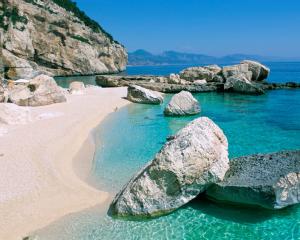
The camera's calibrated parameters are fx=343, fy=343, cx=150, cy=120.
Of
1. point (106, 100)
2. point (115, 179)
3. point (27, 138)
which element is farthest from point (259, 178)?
point (106, 100)

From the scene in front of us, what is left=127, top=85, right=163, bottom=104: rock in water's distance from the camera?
35719mm

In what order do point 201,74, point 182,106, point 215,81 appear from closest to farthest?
point 182,106
point 215,81
point 201,74

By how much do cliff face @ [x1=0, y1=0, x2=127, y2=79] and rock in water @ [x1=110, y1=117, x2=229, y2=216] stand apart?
65.6 m

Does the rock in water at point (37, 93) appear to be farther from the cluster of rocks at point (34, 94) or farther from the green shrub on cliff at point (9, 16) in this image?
the green shrub on cliff at point (9, 16)

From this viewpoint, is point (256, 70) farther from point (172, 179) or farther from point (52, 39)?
point (52, 39)

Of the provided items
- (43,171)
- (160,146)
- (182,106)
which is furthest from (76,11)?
(43,171)

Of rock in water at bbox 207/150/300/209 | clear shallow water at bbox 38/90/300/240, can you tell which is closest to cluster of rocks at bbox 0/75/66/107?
clear shallow water at bbox 38/90/300/240

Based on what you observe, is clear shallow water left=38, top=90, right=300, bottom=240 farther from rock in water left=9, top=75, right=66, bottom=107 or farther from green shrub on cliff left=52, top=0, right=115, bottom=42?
green shrub on cliff left=52, top=0, right=115, bottom=42

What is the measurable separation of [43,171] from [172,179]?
20.8 feet

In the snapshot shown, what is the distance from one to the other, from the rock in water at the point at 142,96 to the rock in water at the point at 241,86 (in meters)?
12.6

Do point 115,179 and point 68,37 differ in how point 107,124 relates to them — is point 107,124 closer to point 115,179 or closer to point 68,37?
point 115,179

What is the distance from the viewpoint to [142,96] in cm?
3628

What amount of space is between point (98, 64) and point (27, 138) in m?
95.0

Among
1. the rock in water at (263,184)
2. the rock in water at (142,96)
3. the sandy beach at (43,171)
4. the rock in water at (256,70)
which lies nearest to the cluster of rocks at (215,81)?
the rock in water at (256,70)
